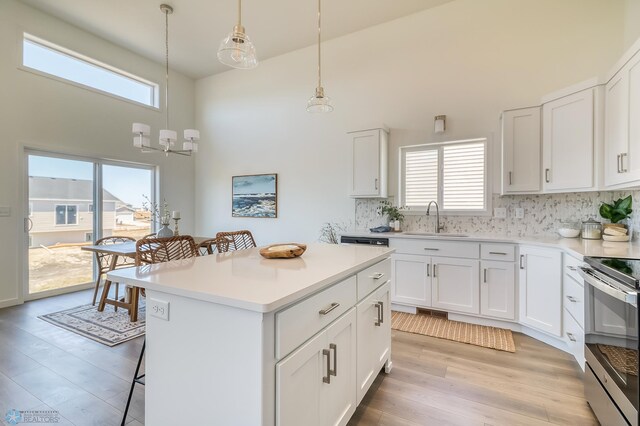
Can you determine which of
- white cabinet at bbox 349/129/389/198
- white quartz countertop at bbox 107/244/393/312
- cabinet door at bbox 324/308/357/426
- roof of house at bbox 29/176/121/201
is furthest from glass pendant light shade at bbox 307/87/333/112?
roof of house at bbox 29/176/121/201

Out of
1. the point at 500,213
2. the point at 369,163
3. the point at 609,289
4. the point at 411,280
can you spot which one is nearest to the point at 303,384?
the point at 609,289

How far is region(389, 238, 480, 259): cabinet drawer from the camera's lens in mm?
3125

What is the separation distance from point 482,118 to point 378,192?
1.53 m

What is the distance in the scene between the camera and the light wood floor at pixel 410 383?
1771mm

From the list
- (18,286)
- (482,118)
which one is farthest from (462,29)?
(18,286)

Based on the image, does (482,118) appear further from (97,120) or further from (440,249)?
(97,120)

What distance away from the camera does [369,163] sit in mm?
3945

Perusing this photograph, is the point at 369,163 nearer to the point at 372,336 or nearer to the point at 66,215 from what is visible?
the point at 372,336

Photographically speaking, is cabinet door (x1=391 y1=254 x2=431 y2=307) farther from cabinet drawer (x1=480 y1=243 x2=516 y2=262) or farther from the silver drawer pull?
the silver drawer pull

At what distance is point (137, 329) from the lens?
301 cm

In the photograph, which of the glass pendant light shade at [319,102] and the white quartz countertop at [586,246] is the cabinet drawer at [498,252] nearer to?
the white quartz countertop at [586,246]

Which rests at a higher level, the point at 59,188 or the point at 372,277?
the point at 59,188

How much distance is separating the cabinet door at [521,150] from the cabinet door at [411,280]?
123 cm

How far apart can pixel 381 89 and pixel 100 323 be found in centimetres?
451
